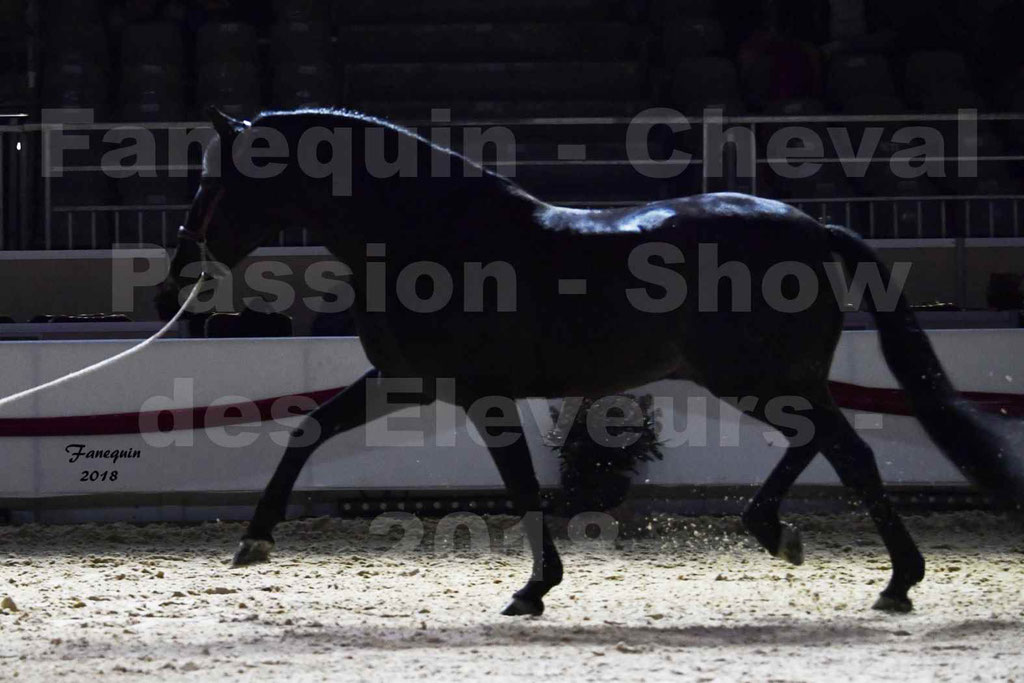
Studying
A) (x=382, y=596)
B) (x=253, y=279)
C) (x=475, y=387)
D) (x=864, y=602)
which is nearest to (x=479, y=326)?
(x=475, y=387)

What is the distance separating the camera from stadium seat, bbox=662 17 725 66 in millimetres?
12531

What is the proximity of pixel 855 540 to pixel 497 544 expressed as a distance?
5.75ft

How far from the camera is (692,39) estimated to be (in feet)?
41.3

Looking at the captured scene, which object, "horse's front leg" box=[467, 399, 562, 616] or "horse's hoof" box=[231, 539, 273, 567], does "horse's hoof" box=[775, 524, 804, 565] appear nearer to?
"horse's front leg" box=[467, 399, 562, 616]

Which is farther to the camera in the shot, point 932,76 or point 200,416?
point 932,76

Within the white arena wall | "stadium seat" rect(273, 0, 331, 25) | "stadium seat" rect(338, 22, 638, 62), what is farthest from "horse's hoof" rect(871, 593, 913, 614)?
"stadium seat" rect(273, 0, 331, 25)

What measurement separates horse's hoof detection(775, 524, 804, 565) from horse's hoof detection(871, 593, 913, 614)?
31 centimetres

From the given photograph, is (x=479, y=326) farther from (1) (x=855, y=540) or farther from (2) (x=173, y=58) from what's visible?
(2) (x=173, y=58)

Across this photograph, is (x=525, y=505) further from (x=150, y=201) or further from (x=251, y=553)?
(x=150, y=201)

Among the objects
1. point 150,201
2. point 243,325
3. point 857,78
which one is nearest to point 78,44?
point 150,201

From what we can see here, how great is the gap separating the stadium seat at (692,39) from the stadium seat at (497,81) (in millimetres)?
350

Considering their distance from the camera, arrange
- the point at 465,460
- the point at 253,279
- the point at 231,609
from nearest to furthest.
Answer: the point at 231,609
the point at 465,460
the point at 253,279

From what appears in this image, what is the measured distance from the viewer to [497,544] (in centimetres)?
645

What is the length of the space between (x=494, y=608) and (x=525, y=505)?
0.48 m
